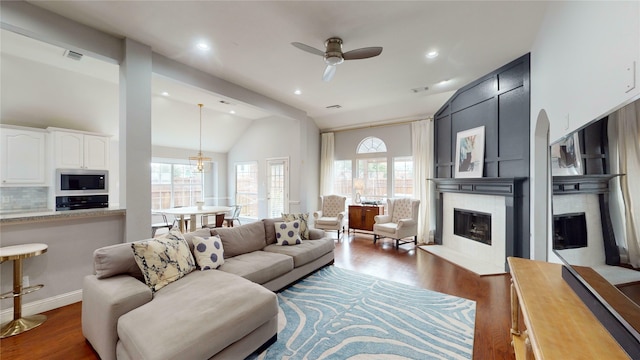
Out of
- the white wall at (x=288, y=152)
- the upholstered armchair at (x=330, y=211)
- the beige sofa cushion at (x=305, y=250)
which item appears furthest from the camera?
the white wall at (x=288, y=152)

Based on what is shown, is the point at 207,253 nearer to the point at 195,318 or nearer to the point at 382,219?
the point at 195,318

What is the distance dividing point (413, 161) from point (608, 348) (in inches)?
194

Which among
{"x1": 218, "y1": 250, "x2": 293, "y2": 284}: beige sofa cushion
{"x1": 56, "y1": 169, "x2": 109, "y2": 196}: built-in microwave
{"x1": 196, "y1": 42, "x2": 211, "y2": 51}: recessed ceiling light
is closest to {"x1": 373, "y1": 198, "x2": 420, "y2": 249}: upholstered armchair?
{"x1": 218, "y1": 250, "x2": 293, "y2": 284}: beige sofa cushion

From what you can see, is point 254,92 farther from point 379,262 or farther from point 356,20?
point 379,262

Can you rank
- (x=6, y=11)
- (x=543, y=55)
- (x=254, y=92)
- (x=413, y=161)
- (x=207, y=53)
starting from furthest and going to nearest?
1. (x=413, y=161)
2. (x=254, y=92)
3. (x=207, y=53)
4. (x=543, y=55)
5. (x=6, y=11)

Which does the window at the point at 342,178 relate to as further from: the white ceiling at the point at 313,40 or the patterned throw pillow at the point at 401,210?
the white ceiling at the point at 313,40

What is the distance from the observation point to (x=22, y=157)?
13.0 ft

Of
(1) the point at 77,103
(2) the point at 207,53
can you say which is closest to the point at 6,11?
(2) the point at 207,53

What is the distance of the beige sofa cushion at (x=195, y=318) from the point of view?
4.63 feet

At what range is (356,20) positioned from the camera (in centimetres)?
262

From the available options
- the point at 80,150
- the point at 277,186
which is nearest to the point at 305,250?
the point at 277,186

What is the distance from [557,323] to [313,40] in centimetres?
327

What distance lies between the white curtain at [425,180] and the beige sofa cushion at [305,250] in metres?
2.68

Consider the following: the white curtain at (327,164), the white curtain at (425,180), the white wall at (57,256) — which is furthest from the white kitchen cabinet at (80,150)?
the white curtain at (425,180)
